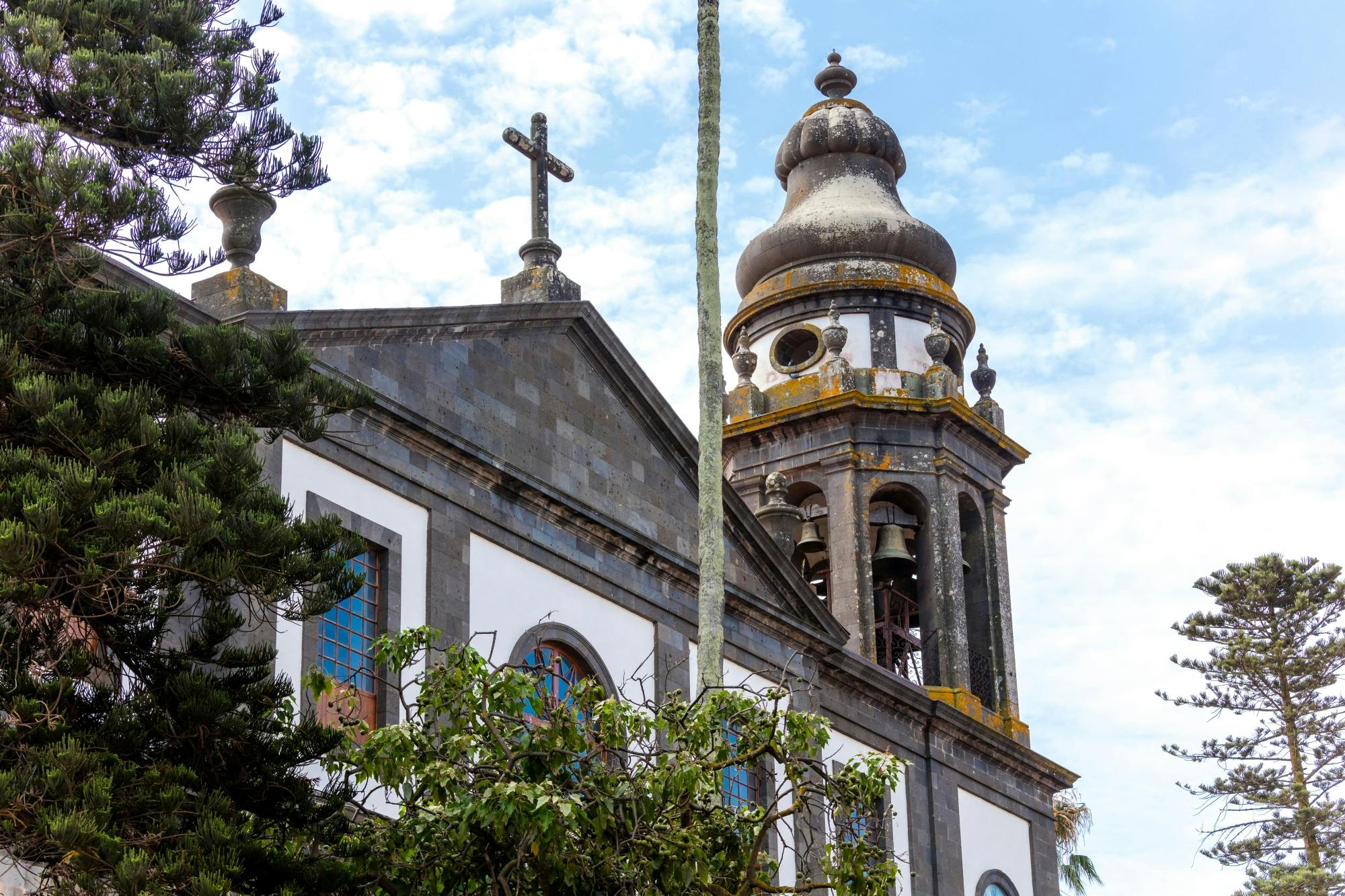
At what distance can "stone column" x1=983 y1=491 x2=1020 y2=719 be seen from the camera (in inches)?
1029

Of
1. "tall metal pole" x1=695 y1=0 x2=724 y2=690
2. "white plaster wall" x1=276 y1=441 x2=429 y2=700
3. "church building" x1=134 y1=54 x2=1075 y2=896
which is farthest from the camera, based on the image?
"church building" x1=134 y1=54 x2=1075 y2=896

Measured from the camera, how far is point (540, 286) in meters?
19.7

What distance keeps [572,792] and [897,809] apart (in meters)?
12.6

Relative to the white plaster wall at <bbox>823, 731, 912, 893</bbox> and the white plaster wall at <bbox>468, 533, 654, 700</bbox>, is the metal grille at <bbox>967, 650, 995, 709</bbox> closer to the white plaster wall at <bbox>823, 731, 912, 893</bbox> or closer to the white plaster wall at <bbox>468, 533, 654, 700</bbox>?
the white plaster wall at <bbox>823, 731, 912, 893</bbox>

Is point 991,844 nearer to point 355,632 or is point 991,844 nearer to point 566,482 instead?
point 566,482

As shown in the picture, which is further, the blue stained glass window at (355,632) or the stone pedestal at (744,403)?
the stone pedestal at (744,403)

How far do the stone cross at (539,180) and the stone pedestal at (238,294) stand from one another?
353 cm

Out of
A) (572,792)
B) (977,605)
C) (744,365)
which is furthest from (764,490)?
(572,792)

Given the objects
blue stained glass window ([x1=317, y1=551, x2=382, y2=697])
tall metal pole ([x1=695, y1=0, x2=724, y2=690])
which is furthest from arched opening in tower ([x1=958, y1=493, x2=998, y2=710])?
tall metal pole ([x1=695, y1=0, x2=724, y2=690])

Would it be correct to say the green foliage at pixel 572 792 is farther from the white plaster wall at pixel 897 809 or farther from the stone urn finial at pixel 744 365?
the stone urn finial at pixel 744 365

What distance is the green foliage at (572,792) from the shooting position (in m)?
11.2

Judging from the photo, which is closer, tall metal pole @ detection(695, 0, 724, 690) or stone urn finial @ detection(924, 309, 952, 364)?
tall metal pole @ detection(695, 0, 724, 690)

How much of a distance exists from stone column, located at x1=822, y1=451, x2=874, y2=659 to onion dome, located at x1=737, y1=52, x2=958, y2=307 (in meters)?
2.89

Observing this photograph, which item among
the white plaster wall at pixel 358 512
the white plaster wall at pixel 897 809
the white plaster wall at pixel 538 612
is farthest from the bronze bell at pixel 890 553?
the white plaster wall at pixel 358 512
